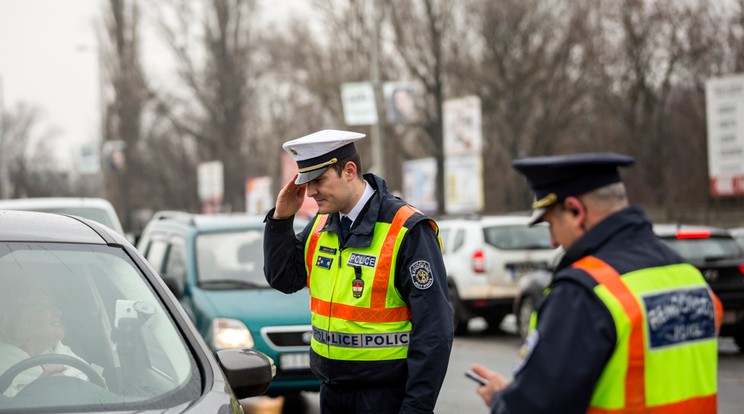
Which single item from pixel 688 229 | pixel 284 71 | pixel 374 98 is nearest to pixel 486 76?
pixel 284 71

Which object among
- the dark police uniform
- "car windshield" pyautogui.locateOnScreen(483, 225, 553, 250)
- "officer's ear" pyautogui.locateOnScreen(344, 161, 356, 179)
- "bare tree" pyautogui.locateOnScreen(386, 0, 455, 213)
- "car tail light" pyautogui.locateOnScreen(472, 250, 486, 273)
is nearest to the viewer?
the dark police uniform

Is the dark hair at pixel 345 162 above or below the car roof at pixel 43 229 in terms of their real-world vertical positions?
above

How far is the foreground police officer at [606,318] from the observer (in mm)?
2521

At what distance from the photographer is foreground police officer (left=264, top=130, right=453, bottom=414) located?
388 cm

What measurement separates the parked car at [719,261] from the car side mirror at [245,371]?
8236 millimetres

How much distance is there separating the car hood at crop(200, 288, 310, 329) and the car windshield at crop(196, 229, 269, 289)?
0.87 feet

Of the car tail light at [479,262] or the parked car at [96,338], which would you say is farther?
the car tail light at [479,262]

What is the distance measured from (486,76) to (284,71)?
29.1 ft

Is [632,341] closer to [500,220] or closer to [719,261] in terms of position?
[719,261]

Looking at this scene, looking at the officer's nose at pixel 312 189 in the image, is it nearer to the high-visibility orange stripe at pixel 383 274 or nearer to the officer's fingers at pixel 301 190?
the officer's fingers at pixel 301 190

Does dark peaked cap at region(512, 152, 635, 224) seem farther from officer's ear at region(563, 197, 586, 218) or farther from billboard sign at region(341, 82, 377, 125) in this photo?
billboard sign at region(341, 82, 377, 125)

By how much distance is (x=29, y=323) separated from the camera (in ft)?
12.5

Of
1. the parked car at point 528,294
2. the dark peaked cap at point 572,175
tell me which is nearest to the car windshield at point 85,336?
the dark peaked cap at point 572,175

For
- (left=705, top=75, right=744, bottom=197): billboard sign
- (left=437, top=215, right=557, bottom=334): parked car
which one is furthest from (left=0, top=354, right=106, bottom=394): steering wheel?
(left=705, top=75, right=744, bottom=197): billboard sign
